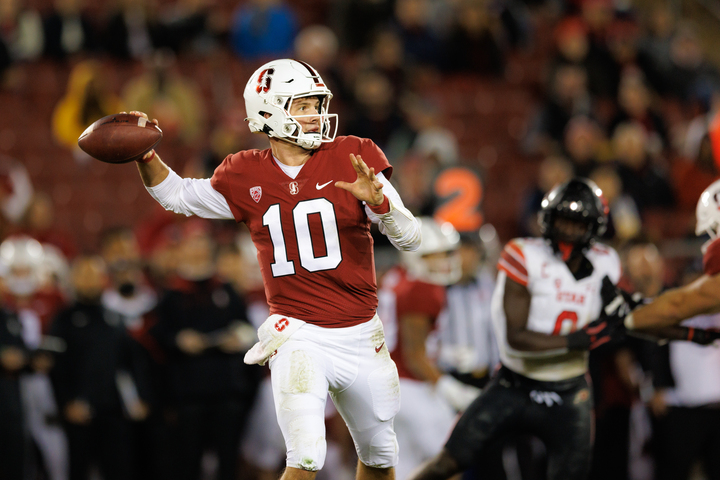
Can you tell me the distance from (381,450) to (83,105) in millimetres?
6237

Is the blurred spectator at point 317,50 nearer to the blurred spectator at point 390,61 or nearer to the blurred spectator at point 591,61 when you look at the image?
the blurred spectator at point 390,61

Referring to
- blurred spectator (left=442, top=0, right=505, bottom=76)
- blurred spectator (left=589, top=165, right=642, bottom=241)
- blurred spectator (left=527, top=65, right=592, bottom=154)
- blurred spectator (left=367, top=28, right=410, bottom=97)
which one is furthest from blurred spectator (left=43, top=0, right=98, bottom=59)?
blurred spectator (left=589, top=165, right=642, bottom=241)

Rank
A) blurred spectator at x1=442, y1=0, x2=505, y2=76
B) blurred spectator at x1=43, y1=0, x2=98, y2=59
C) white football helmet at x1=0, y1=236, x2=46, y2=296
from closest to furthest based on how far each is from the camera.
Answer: white football helmet at x1=0, y1=236, x2=46, y2=296 < blurred spectator at x1=43, y1=0, x2=98, y2=59 < blurred spectator at x1=442, y1=0, x2=505, y2=76

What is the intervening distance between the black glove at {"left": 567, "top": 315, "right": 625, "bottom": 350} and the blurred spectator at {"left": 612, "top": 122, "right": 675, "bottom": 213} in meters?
4.66

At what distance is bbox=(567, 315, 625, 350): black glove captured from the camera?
14.6ft

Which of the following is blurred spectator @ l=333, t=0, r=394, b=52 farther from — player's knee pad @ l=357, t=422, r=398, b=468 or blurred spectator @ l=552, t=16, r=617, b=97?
player's knee pad @ l=357, t=422, r=398, b=468

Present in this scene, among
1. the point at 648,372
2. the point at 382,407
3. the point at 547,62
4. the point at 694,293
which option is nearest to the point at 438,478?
the point at 382,407

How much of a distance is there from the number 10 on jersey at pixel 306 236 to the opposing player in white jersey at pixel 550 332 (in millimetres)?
1079

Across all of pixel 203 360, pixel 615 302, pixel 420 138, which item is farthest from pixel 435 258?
pixel 420 138

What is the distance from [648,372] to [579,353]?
2.50 m

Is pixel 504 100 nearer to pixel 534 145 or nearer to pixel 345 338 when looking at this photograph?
pixel 534 145

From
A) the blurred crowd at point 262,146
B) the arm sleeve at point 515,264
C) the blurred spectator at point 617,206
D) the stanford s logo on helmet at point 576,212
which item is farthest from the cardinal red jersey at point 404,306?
the blurred spectator at point 617,206

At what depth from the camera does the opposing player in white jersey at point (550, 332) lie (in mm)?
4574

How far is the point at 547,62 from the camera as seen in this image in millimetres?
11305
